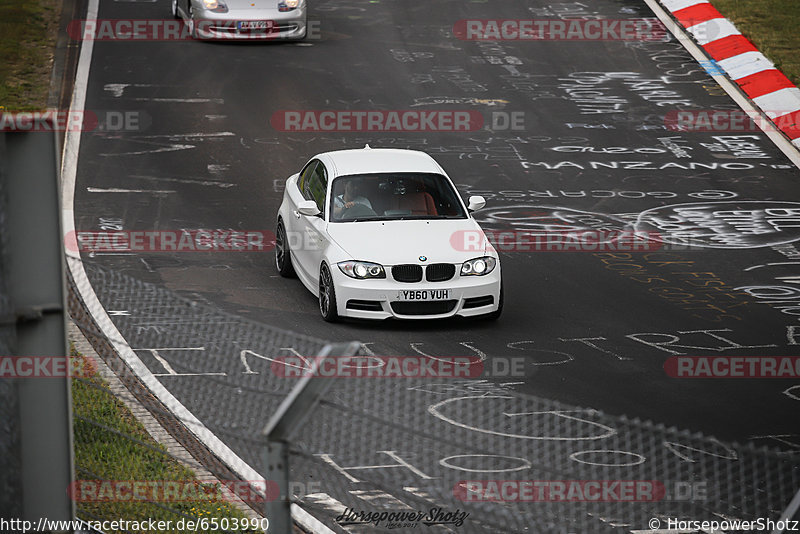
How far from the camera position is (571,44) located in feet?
84.7

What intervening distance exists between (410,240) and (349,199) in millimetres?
1097

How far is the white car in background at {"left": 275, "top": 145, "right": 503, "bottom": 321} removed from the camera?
39.1ft

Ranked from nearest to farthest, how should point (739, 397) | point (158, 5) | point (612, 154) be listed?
point (739, 397)
point (612, 154)
point (158, 5)

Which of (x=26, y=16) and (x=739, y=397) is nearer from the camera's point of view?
(x=739, y=397)

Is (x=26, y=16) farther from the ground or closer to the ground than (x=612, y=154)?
farther from the ground

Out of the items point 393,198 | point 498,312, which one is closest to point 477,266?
point 498,312

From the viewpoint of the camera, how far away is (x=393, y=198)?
1304 cm

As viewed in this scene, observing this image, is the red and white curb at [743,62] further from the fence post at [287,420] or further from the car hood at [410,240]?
the fence post at [287,420]

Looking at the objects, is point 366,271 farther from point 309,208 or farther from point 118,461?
point 118,461

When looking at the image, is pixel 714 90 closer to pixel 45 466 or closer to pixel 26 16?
pixel 26 16

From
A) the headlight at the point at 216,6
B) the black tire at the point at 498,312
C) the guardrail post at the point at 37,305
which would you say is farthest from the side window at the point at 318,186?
the headlight at the point at 216,6

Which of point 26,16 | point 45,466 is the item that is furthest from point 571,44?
point 45,466

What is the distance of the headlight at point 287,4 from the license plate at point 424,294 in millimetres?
13655

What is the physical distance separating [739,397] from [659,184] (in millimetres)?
8652
